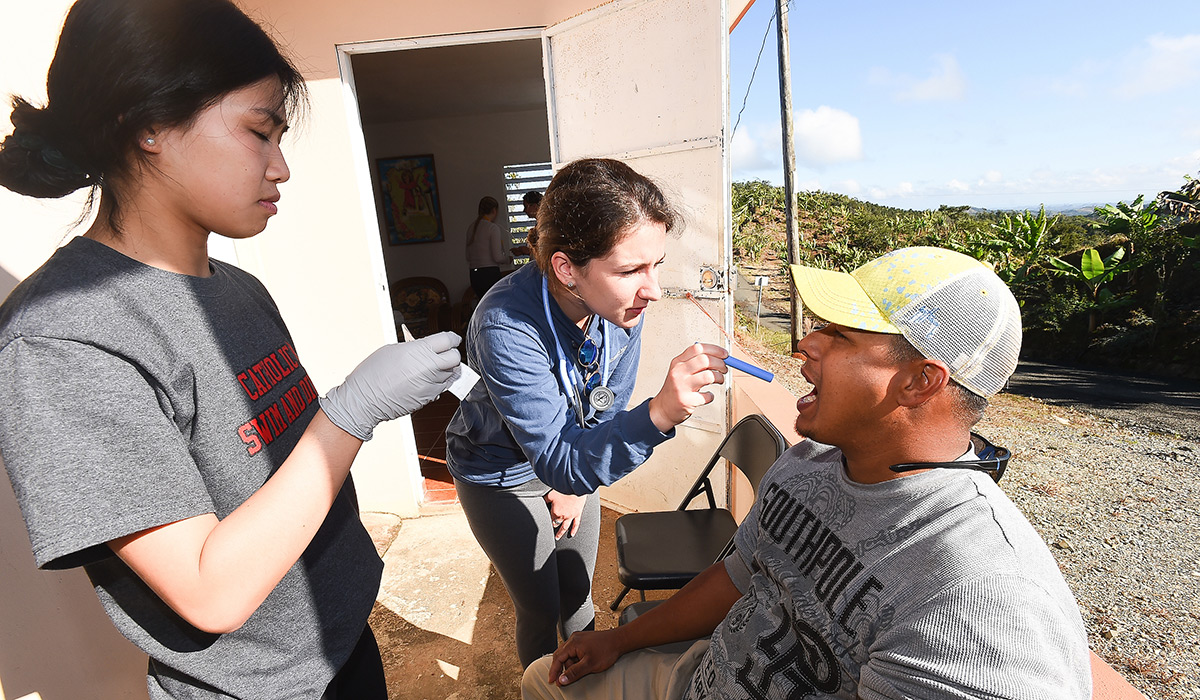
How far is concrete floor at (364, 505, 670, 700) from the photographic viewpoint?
2.41 metres

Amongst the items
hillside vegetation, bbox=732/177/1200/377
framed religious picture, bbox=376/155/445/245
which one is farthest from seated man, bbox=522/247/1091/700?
hillside vegetation, bbox=732/177/1200/377

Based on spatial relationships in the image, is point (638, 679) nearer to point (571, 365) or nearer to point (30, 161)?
point (571, 365)

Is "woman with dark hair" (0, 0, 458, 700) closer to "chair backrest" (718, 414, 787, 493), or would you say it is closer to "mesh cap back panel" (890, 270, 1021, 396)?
"mesh cap back panel" (890, 270, 1021, 396)

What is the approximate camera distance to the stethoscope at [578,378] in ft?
4.84

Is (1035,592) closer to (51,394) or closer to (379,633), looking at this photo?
(51,394)

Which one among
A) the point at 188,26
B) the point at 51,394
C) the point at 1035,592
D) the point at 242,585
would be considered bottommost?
the point at 1035,592

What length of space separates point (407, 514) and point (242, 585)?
3033mm

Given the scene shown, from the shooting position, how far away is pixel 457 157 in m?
8.91

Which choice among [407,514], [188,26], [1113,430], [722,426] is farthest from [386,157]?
[1113,430]

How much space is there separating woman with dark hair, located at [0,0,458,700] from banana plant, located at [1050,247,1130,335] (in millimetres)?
14345

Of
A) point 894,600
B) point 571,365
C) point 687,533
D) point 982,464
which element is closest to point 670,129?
point 571,365

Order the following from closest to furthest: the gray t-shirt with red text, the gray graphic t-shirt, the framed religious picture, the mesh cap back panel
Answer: the gray t-shirt with red text, the gray graphic t-shirt, the mesh cap back panel, the framed religious picture

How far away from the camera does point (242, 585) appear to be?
2.55ft

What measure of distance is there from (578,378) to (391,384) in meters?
0.64
